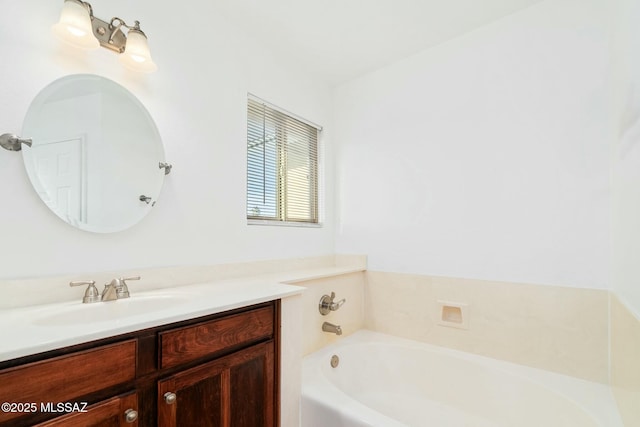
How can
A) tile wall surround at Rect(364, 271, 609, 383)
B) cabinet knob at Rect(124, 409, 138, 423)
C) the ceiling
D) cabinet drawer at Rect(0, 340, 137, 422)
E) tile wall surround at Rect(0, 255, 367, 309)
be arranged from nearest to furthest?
→ cabinet drawer at Rect(0, 340, 137, 422)
cabinet knob at Rect(124, 409, 138, 423)
tile wall surround at Rect(0, 255, 367, 309)
tile wall surround at Rect(364, 271, 609, 383)
the ceiling

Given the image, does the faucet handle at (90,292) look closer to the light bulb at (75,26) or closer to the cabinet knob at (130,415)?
the cabinet knob at (130,415)

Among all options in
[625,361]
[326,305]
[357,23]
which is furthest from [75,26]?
[625,361]

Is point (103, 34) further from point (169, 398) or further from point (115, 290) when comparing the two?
point (169, 398)

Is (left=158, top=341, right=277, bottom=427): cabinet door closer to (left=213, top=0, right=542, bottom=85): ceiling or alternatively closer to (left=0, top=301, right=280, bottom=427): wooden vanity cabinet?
(left=0, top=301, right=280, bottom=427): wooden vanity cabinet

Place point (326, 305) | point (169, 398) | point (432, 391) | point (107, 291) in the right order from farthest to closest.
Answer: point (326, 305)
point (432, 391)
point (107, 291)
point (169, 398)

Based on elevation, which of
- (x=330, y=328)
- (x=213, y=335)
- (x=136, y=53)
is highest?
(x=136, y=53)

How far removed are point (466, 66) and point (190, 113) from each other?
1.71 metres

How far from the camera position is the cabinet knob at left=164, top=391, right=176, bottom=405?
909 mm

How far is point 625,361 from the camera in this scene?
3.65 feet

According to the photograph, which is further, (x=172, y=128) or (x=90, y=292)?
(x=172, y=128)

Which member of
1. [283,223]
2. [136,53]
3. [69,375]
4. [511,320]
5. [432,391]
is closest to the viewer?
[69,375]

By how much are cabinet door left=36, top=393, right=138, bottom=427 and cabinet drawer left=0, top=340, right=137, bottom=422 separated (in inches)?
1.7

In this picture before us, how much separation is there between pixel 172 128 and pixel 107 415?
1.20m

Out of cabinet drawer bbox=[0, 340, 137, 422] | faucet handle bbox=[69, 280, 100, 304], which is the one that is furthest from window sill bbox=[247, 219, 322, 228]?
cabinet drawer bbox=[0, 340, 137, 422]
